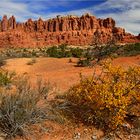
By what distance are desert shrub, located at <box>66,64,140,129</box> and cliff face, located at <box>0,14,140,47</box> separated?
112211 millimetres

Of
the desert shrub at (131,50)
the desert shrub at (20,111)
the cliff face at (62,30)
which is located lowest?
the desert shrub at (20,111)

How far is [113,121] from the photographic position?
8984 mm

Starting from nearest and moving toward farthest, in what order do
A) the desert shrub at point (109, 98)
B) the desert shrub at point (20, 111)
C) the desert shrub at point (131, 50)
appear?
the desert shrub at point (20, 111)
the desert shrub at point (109, 98)
the desert shrub at point (131, 50)

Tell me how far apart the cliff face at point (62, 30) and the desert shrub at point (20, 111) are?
11285 cm

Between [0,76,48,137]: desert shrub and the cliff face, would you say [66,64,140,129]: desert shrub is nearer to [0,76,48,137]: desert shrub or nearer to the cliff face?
[0,76,48,137]: desert shrub

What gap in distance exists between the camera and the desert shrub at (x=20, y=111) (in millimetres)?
8578

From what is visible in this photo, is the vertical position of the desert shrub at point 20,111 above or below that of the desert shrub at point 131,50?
below

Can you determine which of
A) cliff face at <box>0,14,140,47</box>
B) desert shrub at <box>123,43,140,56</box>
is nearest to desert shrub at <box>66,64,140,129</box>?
desert shrub at <box>123,43,140,56</box>

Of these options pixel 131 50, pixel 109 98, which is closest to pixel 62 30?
pixel 131 50

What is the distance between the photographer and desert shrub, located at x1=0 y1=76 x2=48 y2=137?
28.1 ft

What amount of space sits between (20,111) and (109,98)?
6.65ft

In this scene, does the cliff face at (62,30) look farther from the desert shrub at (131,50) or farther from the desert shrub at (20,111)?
the desert shrub at (20,111)

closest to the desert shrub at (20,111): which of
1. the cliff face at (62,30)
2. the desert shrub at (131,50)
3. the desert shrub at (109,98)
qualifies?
the desert shrub at (109,98)

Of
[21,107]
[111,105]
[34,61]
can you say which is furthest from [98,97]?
[34,61]
